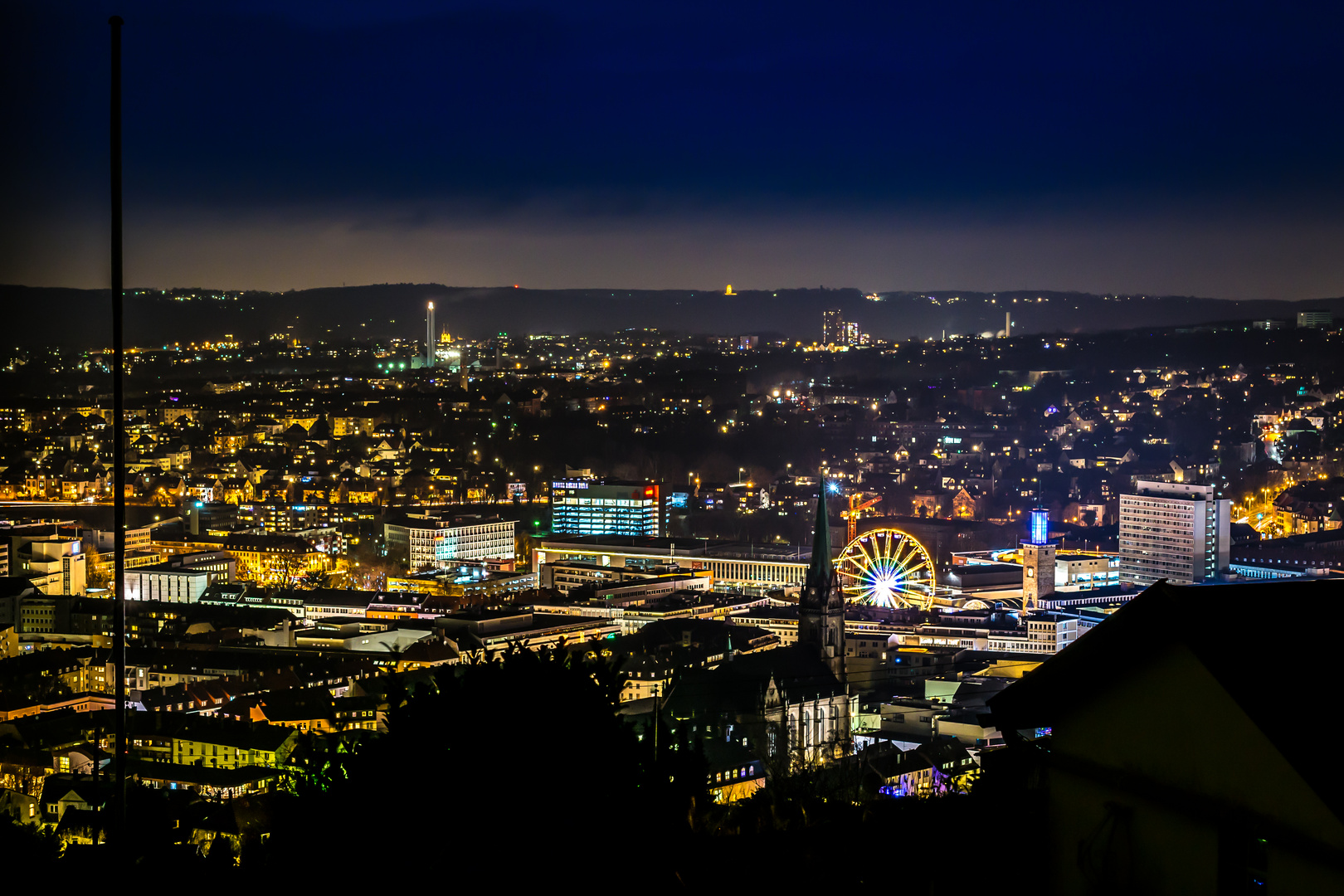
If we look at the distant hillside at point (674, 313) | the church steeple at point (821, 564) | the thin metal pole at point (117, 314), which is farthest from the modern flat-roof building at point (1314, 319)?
the thin metal pole at point (117, 314)

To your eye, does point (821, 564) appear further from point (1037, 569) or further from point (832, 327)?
point (832, 327)

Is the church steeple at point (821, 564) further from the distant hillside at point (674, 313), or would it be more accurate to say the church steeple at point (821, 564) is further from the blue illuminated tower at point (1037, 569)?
the distant hillside at point (674, 313)

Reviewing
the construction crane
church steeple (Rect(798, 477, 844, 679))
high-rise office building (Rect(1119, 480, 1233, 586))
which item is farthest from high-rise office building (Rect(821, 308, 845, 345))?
church steeple (Rect(798, 477, 844, 679))

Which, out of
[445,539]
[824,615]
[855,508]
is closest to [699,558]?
[445,539]

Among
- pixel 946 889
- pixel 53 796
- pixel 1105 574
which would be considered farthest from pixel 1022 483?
pixel 946 889

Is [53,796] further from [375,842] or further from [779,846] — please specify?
[779,846]

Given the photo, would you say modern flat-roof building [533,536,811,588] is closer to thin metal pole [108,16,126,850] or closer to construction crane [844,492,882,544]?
construction crane [844,492,882,544]
